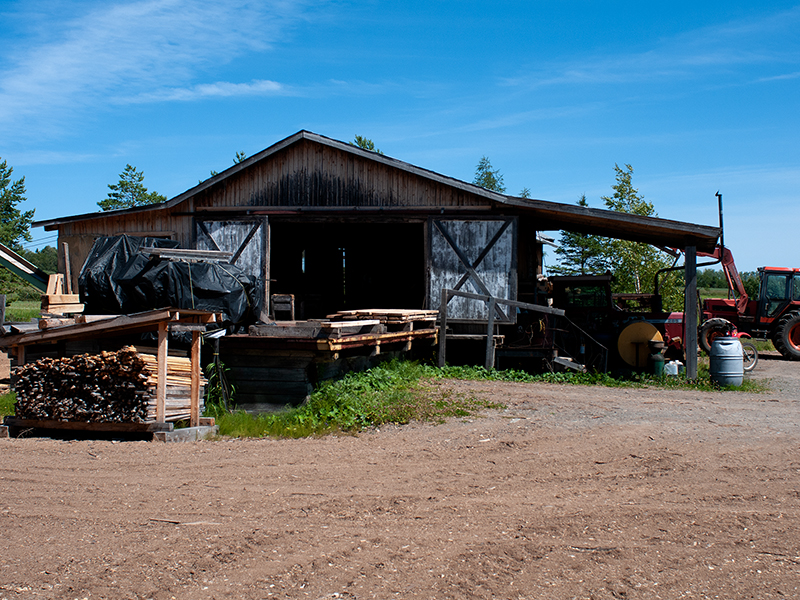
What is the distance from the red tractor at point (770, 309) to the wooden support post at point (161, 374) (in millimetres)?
15553

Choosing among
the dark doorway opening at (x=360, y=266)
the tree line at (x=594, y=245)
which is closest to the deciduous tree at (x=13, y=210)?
the tree line at (x=594, y=245)

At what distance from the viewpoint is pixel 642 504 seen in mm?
5406

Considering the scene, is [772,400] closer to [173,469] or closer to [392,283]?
[173,469]

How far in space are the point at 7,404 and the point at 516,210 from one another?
10.4 m

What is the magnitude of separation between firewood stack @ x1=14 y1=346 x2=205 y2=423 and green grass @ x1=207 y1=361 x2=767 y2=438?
3.14ft

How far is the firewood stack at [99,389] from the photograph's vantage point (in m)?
7.92

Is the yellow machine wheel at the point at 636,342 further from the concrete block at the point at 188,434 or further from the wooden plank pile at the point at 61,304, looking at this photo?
the wooden plank pile at the point at 61,304

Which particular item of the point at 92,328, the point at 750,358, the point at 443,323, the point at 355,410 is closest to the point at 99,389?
the point at 92,328

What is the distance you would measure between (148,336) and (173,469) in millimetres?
3360

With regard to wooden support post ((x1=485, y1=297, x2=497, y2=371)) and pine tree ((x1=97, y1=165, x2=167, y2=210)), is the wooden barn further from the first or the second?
pine tree ((x1=97, y1=165, x2=167, y2=210))

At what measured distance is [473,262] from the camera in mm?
14094

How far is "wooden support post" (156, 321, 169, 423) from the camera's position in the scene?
7.86 meters

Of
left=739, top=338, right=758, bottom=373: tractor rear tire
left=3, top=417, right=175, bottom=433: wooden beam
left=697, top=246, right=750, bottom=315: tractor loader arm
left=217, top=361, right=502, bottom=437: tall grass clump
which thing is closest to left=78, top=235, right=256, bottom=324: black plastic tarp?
left=217, top=361, right=502, bottom=437: tall grass clump

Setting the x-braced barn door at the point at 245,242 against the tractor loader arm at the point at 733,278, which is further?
the tractor loader arm at the point at 733,278
